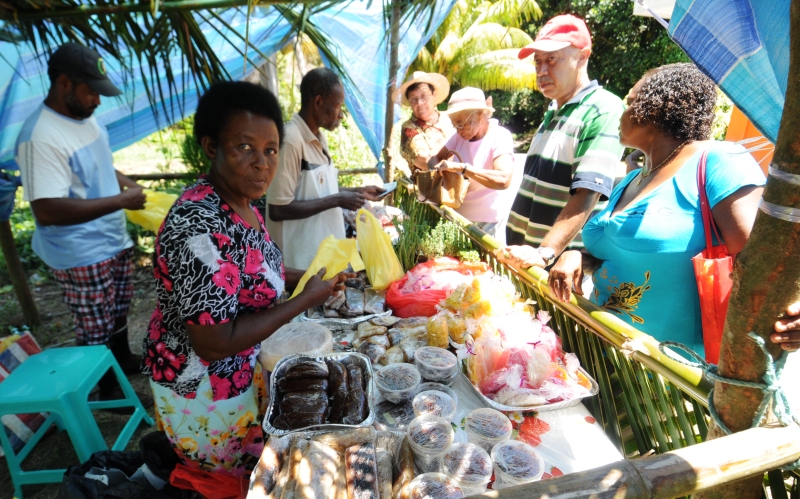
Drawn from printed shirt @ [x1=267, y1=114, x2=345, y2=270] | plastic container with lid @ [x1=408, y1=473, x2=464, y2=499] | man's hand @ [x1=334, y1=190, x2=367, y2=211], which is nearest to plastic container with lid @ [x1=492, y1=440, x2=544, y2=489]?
plastic container with lid @ [x1=408, y1=473, x2=464, y2=499]

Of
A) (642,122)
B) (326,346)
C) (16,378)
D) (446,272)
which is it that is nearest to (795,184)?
(642,122)

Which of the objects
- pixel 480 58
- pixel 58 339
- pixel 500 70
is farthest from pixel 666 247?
pixel 480 58

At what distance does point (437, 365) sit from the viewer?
182cm

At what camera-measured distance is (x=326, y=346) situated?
186 centimetres

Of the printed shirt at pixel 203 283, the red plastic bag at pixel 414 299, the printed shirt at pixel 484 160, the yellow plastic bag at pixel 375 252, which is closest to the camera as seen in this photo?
the printed shirt at pixel 203 283

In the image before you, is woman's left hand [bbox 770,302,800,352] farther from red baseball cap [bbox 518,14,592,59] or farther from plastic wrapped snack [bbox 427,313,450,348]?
red baseball cap [bbox 518,14,592,59]

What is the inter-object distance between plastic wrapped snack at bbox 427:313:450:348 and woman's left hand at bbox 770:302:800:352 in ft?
4.42

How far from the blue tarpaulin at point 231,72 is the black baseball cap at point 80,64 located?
788 mm

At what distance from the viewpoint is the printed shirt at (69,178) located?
257 centimetres

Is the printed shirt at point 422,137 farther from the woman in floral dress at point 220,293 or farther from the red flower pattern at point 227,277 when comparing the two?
the red flower pattern at point 227,277

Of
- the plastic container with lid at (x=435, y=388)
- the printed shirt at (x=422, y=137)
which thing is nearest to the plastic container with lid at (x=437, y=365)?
the plastic container with lid at (x=435, y=388)

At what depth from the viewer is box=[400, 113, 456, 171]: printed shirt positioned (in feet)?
Answer: 14.5

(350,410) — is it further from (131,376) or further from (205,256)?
(131,376)

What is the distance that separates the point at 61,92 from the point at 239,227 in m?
2.26
